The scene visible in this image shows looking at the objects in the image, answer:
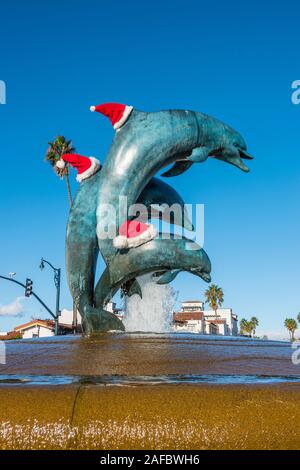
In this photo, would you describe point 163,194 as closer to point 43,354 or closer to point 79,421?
point 43,354

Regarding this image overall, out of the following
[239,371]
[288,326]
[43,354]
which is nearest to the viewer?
[239,371]

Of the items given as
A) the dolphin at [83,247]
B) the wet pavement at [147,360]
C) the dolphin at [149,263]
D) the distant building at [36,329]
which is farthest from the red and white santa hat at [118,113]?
the distant building at [36,329]

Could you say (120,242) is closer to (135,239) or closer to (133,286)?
(135,239)

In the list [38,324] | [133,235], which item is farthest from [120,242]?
[38,324]

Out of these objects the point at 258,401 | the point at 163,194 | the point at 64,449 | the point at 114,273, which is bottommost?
the point at 64,449

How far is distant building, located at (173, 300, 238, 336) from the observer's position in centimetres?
5806

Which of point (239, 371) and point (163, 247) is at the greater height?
point (163, 247)

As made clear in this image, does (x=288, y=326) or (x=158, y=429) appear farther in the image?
(x=288, y=326)

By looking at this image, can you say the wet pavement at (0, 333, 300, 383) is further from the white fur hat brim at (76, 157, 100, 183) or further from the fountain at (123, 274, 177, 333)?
the fountain at (123, 274, 177, 333)

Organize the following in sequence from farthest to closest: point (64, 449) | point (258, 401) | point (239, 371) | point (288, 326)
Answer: point (288, 326) → point (239, 371) → point (258, 401) → point (64, 449)

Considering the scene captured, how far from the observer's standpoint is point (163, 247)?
8.33 m

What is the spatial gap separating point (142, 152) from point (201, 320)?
57741 mm

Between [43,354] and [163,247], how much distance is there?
345 cm

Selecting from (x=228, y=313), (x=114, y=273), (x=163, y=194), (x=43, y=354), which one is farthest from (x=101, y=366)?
(x=228, y=313)
